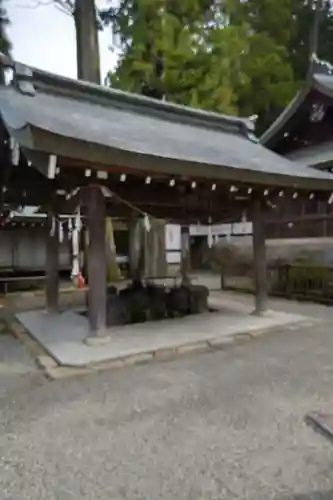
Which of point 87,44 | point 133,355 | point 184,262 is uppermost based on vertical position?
point 87,44

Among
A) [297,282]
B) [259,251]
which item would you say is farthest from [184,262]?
[297,282]

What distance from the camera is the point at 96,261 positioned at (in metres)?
5.49

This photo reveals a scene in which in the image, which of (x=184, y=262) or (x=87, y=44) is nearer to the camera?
(x=184, y=262)

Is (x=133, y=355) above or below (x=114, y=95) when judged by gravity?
below

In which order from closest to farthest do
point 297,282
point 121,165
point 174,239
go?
1. point 121,165
2. point 297,282
3. point 174,239

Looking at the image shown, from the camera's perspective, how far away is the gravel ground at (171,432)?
2.46m

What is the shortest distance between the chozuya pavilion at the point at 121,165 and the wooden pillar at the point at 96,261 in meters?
0.01

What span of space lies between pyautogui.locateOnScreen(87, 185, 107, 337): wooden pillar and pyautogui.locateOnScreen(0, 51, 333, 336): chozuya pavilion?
1cm

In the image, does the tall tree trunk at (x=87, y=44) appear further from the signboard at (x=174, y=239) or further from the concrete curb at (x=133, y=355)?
the concrete curb at (x=133, y=355)

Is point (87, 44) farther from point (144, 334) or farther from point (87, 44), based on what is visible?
point (144, 334)

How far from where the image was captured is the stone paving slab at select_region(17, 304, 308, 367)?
16.8ft

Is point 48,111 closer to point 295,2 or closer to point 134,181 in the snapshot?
point 134,181

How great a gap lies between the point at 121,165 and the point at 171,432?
9.15ft

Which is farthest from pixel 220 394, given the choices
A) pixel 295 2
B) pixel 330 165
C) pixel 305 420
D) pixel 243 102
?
pixel 295 2
